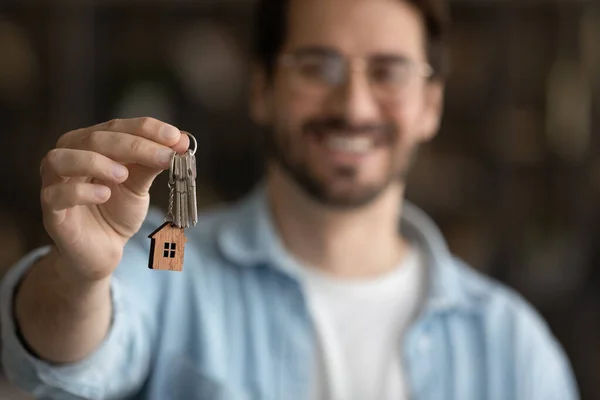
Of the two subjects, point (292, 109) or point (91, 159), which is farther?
point (292, 109)

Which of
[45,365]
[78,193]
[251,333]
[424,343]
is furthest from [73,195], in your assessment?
[424,343]

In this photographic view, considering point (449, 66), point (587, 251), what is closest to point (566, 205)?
point (587, 251)

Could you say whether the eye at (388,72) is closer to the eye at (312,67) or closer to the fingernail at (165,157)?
the eye at (312,67)

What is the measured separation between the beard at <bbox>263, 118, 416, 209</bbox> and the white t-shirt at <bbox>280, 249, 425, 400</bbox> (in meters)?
0.09

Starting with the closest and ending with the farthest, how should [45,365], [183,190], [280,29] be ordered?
[183,190]
[45,365]
[280,29]

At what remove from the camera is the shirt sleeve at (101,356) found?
52cm

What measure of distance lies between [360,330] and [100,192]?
0.46m

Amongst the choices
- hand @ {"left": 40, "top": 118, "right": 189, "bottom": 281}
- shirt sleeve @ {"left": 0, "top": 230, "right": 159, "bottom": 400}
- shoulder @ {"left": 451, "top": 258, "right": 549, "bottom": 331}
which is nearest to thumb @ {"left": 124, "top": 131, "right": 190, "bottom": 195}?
hand @ {"left": 40, "top": 118, "right": 189, "bottom": 281}

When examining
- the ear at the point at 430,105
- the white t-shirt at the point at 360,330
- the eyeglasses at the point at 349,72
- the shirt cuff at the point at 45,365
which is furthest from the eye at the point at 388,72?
the shirt cuff at the point at 45,365

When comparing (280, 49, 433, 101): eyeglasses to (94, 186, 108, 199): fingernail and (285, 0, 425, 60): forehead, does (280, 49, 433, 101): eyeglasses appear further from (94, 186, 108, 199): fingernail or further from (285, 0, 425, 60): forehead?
(94, 186, 108, 199): fingernail

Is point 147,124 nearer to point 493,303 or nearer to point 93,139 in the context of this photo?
point 93,139

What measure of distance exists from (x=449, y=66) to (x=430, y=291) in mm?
1467

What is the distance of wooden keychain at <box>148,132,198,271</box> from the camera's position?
386 millimetres

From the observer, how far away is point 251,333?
757mm
